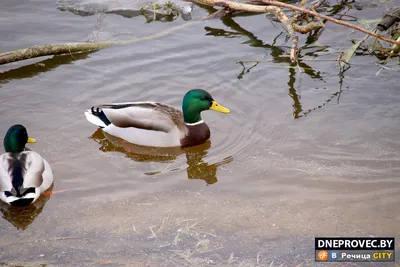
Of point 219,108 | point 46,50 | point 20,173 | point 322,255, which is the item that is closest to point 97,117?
point 219,108

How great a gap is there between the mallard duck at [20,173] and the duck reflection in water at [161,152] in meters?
1.00

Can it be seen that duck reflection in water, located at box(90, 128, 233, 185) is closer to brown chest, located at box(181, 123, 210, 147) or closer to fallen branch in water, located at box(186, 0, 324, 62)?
brown chest, located at box(181, 123, 210, 147)

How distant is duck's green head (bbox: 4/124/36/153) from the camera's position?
19.9ft

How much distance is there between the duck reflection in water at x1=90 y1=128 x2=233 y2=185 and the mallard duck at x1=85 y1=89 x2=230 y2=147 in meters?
0.06

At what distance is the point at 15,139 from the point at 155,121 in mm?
1528

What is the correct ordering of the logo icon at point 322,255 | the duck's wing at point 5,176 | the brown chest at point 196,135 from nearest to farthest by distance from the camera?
the logo icon at point 322,255
the duck's wing at point 5,176
the brown chest at point 196,135

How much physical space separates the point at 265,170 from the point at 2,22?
16.7ft

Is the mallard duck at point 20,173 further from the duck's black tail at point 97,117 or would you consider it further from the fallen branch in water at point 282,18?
the fallen branch in water at point 282,18

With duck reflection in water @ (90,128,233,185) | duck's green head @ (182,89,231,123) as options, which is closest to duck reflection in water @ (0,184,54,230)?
duck reflection in water @ (90,128,233,185)

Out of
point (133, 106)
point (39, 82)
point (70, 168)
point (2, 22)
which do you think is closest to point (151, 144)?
point (133, 106)

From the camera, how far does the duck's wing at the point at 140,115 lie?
693cm

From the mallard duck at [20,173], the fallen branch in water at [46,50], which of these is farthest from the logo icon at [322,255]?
the fallen branch in water at [46,50]

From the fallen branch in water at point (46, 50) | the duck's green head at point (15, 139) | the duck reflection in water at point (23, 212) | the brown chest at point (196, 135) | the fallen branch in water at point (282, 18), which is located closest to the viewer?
the duck reflection in water at point (23, 212)

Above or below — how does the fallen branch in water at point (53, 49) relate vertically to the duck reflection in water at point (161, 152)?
above
